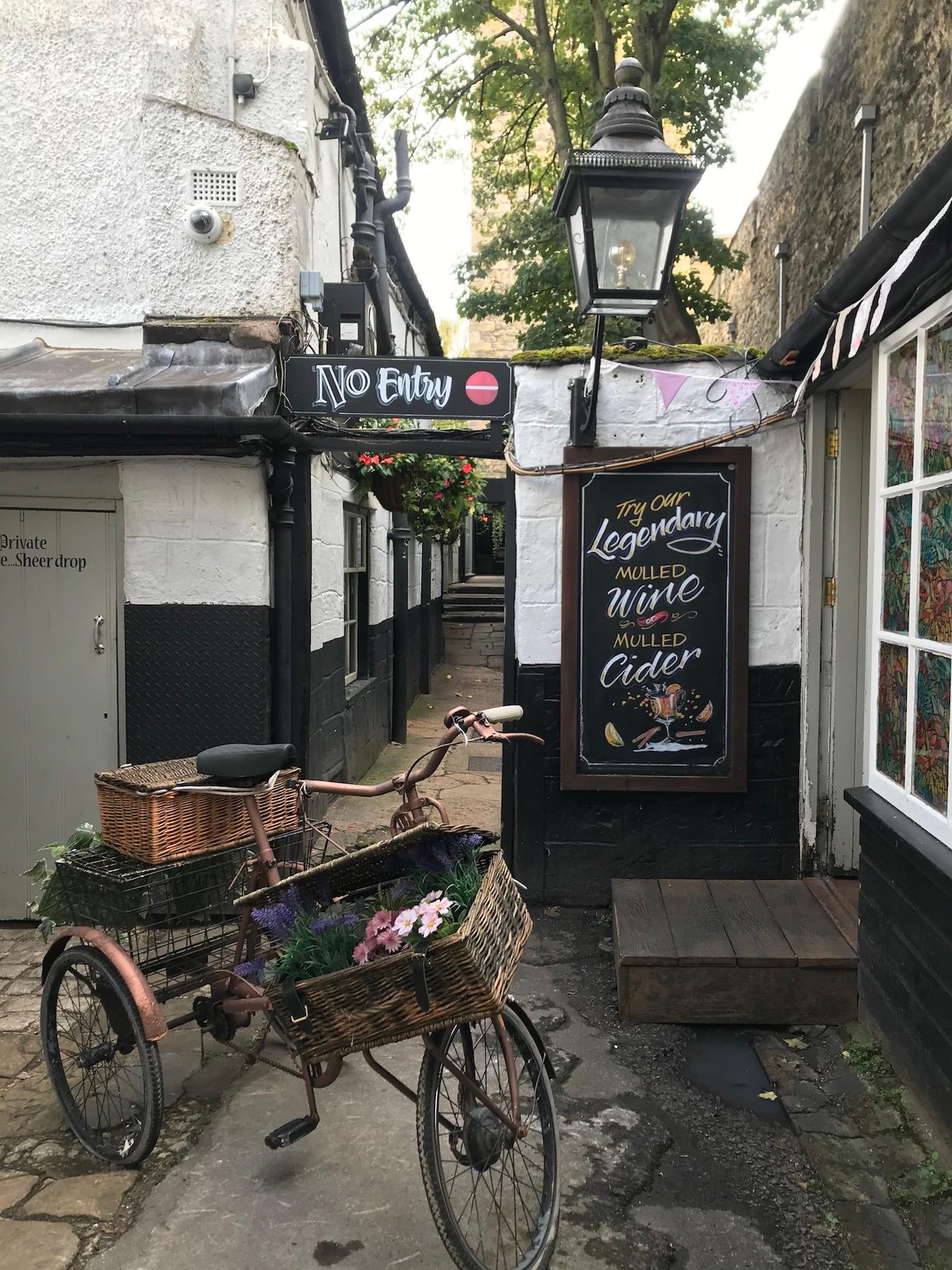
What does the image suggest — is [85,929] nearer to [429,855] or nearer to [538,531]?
[429,855]

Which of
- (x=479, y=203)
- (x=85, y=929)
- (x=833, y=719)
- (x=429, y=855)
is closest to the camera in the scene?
(x=429, y=855)

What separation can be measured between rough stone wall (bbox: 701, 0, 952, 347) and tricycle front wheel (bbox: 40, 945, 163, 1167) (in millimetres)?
4854

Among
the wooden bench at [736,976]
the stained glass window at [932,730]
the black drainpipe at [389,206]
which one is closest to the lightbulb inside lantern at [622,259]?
the stained glass window at [932,730]

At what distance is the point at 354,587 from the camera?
317 inches

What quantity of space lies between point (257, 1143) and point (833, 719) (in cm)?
316

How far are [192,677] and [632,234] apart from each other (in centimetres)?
288

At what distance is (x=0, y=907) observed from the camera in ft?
16.5

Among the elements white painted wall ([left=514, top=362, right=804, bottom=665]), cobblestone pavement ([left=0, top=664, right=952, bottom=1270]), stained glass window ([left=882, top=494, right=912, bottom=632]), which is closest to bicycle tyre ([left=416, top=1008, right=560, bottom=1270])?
cobblestone pavement ([left=0, top=664, right=952, bottom=1270])

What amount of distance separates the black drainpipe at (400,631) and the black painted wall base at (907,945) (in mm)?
6164

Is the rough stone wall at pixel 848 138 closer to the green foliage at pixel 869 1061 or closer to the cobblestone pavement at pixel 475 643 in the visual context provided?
the green foliage at pixel 869 1061

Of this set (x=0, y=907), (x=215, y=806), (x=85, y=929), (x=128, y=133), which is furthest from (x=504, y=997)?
(x=128, y=133)

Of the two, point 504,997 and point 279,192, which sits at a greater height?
point 279,192

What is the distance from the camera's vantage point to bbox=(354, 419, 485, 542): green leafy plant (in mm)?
6359

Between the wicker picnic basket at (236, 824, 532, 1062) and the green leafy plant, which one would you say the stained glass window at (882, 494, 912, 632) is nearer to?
the wicker picnic basket at (236, 824, 532, 1062)
